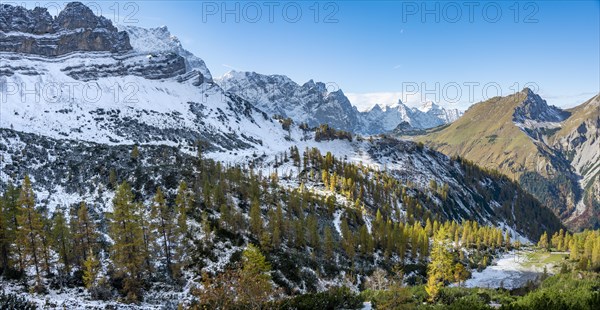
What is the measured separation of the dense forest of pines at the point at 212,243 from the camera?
50344mm

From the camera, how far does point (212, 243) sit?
72000mm

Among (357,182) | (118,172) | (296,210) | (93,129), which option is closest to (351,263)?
(296,210)

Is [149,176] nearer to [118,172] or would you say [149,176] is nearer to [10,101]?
[118,172]

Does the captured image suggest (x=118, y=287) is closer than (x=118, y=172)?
Yes

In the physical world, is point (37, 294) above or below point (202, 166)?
below

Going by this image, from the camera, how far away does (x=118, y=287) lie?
54719 mm

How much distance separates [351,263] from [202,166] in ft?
196

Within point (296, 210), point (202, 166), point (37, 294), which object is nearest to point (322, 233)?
point (296, 210)

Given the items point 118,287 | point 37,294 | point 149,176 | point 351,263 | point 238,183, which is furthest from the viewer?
point 238,183

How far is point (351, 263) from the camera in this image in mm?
88312

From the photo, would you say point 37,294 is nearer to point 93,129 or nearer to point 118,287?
point 118,287

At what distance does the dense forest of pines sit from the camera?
50344mm

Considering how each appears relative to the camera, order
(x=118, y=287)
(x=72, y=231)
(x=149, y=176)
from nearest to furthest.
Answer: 1. (x=118, y=287)
2. (x=72, y=231)
3. (x=149, y=176)

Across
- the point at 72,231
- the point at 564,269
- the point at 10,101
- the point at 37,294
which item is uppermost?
the point at 10,101
